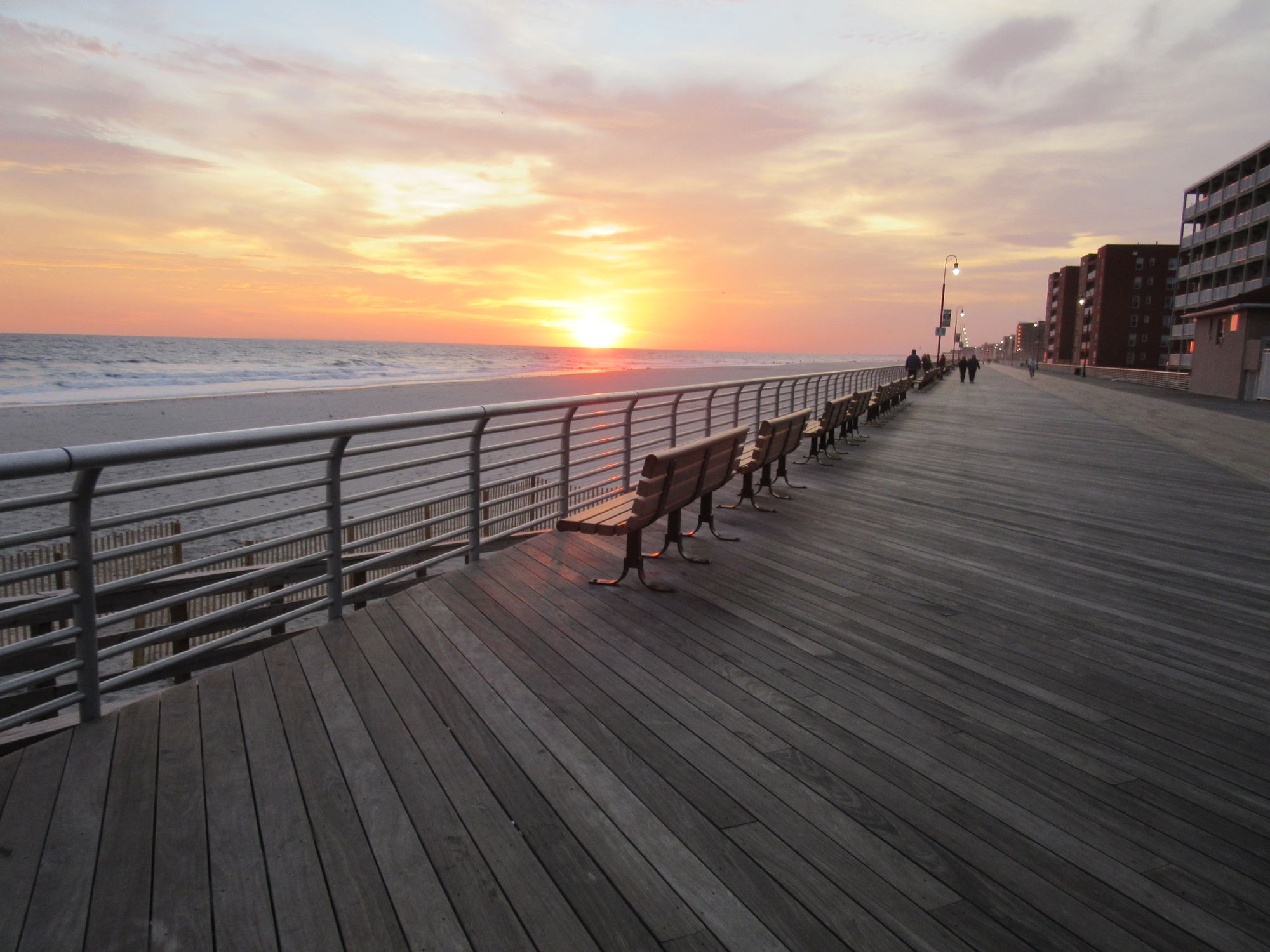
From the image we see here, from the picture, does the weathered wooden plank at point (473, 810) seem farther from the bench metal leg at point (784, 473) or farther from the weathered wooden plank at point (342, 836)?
the bench metal leg at point (784, 473)

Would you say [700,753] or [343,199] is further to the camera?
[343,199]

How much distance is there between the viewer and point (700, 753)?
2701 mm

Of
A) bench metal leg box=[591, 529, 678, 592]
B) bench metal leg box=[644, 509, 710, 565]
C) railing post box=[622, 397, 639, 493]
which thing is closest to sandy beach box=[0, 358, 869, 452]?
railing post box=[622, 397, 639, 493]

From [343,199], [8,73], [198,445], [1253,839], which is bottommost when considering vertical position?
[1253,839]

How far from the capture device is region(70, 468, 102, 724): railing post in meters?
2.66

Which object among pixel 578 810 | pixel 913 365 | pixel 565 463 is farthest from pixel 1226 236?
pixel 578 810

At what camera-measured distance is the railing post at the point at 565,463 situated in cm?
574

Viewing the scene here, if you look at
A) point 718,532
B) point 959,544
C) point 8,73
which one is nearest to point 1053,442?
point 959,544

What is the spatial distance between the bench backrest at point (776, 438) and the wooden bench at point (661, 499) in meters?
1.10

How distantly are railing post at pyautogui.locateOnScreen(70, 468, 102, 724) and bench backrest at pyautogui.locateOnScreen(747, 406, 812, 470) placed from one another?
492 cm

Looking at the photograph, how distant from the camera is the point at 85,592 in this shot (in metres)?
2.73

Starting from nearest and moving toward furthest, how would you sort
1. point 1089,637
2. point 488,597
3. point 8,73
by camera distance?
point 1089,637, point 488,597, point 8,73

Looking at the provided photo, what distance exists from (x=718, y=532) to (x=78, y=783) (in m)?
4.44

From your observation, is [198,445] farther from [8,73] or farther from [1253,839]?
[8,73]
